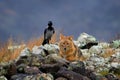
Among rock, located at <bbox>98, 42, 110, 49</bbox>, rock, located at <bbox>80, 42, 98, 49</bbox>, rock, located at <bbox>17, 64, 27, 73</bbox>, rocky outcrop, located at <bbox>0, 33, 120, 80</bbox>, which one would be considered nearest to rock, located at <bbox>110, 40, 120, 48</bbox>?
rock, located at <bbox>98, 42, 110, 49</bbox>

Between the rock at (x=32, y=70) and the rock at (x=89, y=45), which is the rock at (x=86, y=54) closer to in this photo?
the rock at (x=89, y=45)

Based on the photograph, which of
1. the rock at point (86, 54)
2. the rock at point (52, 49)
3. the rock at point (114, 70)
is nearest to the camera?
the rock at point (114, 70)

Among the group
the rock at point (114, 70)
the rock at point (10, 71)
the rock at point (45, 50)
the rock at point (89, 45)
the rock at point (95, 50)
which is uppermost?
the rock at point (89, 45)

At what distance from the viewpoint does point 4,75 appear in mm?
14406

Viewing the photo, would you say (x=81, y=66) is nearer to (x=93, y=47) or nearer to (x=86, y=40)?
(x=93, y=47)

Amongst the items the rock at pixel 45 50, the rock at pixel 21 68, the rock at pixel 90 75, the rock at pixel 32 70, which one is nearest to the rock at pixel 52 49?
the rock at pixel 45 50

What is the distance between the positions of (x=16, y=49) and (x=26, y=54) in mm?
4674

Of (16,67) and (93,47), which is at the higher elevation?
(93,47)

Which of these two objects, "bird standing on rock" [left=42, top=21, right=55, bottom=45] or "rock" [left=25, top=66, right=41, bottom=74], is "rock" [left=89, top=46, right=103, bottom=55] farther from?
"rock" [left=25, top=66, right=41, bottom=74]

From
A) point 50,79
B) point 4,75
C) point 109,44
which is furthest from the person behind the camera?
point 109,44

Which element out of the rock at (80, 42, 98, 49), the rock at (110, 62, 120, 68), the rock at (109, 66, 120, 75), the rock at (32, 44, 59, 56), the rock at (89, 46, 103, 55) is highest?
the rock at (80, 42, 98, 49)

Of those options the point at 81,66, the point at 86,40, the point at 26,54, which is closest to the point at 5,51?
the point at 26,54

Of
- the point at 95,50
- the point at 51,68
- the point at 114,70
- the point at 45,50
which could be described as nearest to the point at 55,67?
the point at 51,68

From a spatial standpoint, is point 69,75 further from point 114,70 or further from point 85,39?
point 85,39
